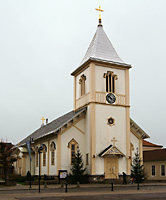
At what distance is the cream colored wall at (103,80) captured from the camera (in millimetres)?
33716

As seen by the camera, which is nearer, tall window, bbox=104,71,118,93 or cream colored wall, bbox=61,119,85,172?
cream colored wall, bbox=61,119,85,172

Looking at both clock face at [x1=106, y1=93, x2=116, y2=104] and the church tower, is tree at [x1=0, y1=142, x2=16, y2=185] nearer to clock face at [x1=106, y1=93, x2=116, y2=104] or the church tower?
the church tower

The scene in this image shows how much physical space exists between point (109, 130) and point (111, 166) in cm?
381

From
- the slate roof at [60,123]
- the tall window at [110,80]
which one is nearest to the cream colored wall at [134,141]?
the tall window at [110,80]

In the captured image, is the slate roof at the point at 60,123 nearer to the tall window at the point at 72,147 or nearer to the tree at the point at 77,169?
the tall window at the point at 72,147

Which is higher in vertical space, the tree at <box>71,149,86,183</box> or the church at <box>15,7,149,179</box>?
the church at <box>15,7,149,179</box>

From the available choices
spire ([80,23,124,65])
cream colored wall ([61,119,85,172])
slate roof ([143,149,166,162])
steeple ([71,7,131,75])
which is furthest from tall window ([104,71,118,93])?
slate roof ([143,149,166,162])

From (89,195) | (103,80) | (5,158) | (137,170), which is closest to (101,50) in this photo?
(103,80)

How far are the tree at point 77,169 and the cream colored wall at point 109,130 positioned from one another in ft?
5.64

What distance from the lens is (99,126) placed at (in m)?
32.8

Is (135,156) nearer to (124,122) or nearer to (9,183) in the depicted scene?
(124,122)

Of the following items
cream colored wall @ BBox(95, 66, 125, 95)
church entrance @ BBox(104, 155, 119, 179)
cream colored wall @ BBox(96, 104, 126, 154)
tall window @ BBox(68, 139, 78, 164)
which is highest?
cream colored wall @ BBox(95, 66, 125, 95)

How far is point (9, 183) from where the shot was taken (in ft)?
100

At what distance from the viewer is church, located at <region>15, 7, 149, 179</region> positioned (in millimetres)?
32344
